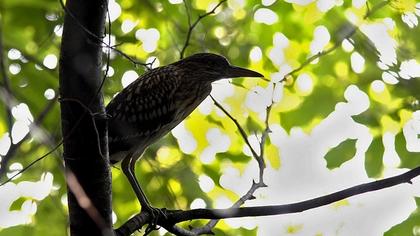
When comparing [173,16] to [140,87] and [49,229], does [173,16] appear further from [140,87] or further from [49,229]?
[49,229]

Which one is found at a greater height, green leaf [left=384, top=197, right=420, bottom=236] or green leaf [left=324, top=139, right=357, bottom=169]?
green leaf [left=324, top=139, right=357, bottom=169]

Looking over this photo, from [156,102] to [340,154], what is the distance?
1.05 metres

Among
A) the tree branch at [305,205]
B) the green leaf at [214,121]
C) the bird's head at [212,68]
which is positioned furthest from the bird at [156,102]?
the tree branch at [305,205]

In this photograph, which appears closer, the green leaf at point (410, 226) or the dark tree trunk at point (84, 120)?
the dark tree trunk at point (84, 120)

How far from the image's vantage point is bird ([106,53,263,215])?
385 centimetres

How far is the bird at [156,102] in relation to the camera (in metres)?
3.85

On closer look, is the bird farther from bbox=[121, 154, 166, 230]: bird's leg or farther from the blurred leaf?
the blurred leaf

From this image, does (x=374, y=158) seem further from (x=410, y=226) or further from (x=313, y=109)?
(x=313, y=109)

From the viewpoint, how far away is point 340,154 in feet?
11.9

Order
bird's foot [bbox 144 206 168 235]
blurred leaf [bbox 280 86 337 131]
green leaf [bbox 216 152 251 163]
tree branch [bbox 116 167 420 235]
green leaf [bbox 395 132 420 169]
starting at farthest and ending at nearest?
green leaf [bbox 216 152 251 163]
blurred leaf [bbox 280 86 337 131]
green leaf [bbox 395 132 420 169]
bird's foot [bbox 144 206 168 235]
tree branch [bbox 116 167 420 235]

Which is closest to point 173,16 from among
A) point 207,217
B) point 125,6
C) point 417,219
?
point 125,6

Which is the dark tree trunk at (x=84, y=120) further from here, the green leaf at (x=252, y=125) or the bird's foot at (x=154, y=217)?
the green leaf at (x=252, y=125)

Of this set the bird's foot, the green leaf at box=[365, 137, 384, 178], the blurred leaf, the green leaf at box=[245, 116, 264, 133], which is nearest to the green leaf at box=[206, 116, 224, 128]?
the green leaf at box=[245, 116, 264, 133]

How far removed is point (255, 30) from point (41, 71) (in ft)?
5.43
